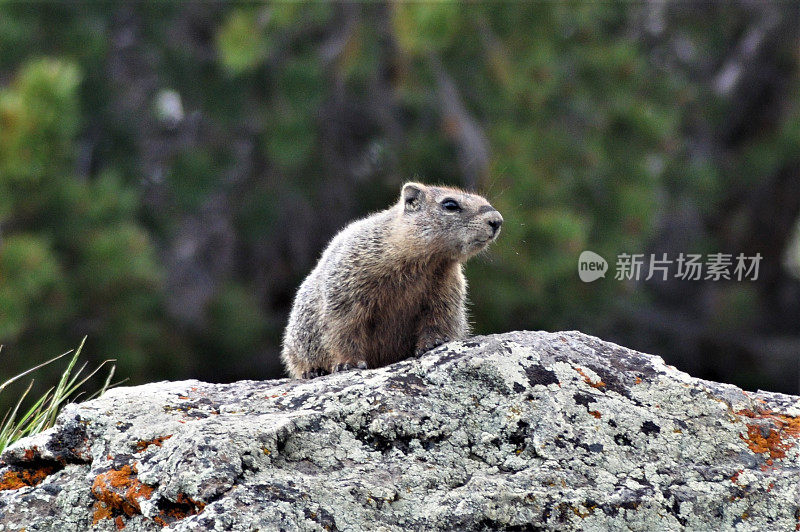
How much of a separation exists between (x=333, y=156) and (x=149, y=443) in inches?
470

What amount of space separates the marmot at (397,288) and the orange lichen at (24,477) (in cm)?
187

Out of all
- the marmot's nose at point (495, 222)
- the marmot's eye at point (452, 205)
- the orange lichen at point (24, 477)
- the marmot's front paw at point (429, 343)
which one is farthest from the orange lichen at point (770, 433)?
the orange lichen at point (24, 477)

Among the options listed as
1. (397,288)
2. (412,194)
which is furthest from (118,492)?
(412,194)

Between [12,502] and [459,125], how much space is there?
9.90m

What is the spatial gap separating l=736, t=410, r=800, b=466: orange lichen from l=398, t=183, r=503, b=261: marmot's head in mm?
1983

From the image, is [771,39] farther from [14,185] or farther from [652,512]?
[652,512]

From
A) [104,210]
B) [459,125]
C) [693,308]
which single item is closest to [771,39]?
[693,308]

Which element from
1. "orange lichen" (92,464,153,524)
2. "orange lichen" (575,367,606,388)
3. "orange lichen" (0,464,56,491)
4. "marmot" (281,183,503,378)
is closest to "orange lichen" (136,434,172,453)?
"orange lichen" (92,464,153,524)

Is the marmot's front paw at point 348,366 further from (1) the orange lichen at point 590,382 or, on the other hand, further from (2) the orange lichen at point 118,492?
(2) the orange lichen at point 118,492

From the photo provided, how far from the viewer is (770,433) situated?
4270mm

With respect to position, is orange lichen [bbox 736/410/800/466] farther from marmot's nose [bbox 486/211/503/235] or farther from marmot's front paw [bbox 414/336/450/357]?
marmot's nose [bbox 486/211/503/235]

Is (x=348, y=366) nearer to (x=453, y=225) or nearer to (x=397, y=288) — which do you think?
(x=397, y=288)

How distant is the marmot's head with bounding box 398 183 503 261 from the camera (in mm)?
5855

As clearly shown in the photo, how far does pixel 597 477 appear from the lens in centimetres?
390
